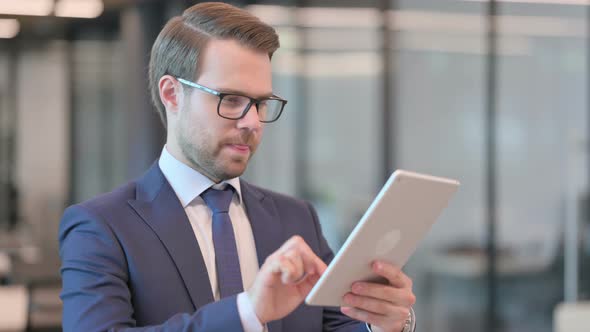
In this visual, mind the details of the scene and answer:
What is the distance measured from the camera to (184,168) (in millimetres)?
1868

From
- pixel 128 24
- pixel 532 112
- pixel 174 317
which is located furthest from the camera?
pixel 128 24

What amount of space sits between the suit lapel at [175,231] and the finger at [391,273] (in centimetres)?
41

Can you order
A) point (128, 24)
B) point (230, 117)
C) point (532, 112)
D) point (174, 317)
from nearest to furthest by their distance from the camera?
point (174, 317), point (230, 117), point (532, 112), point (128, 24)

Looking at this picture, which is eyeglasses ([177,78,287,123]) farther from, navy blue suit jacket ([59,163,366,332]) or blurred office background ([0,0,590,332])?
blurred office background ([0,0,590,332])

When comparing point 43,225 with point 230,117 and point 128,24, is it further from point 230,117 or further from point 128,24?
point 230,117

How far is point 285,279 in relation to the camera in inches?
56.2

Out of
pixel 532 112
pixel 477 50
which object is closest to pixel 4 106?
pixel 477 50

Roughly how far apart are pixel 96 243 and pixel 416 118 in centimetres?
484

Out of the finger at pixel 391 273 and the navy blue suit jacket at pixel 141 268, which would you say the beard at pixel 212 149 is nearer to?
the navy blue suit jacket at pixel 141 268

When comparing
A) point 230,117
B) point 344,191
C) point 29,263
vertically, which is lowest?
point 29,263

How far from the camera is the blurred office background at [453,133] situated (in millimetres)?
6277

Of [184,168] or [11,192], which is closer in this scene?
[184,168]

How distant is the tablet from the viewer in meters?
1.42

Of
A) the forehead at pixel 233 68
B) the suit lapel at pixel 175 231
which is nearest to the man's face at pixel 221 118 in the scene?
the forehead at pixel 233 68
